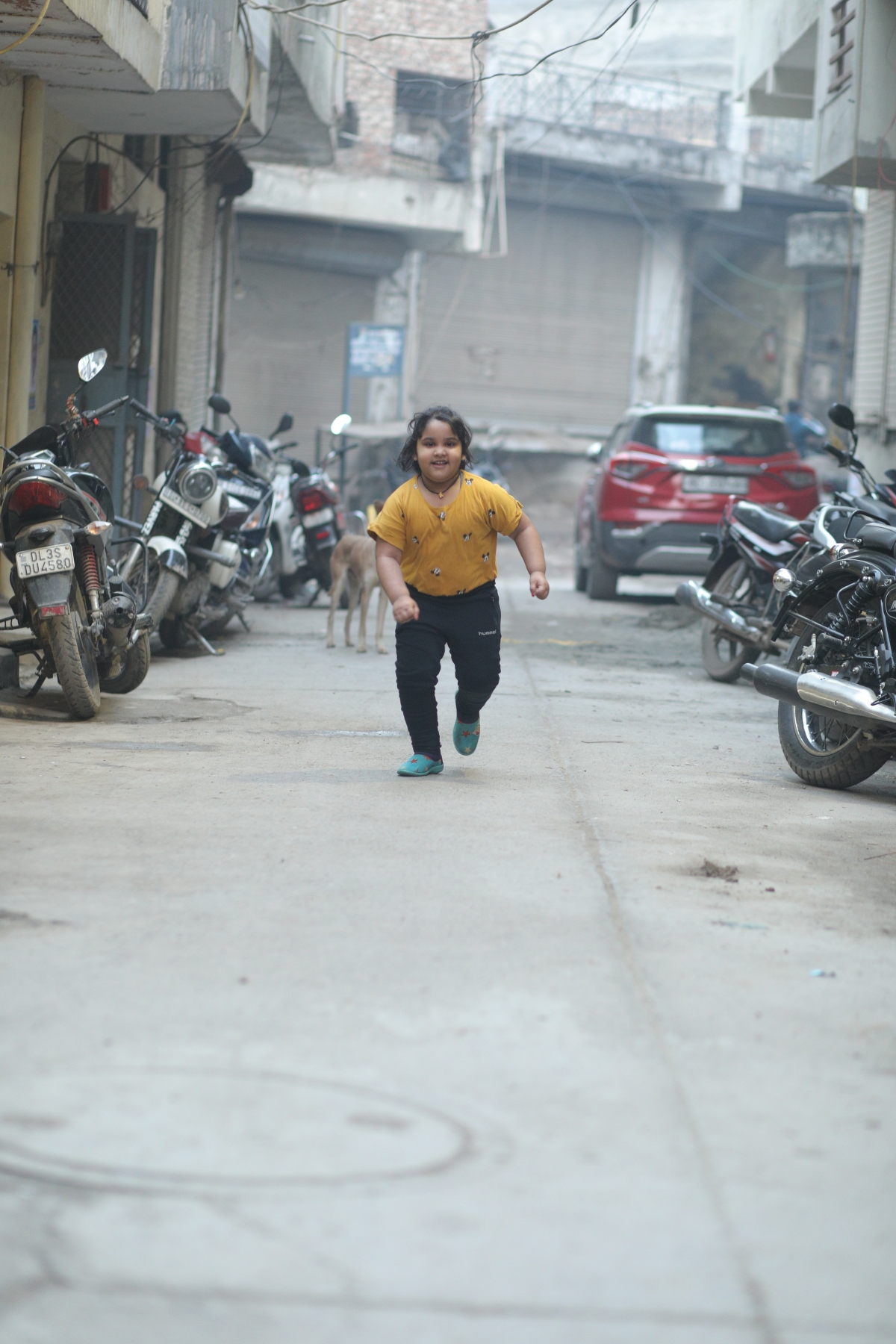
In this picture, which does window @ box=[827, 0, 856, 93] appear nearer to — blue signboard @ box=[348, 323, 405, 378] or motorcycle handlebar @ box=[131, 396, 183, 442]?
motorcycle handlebar @ box=[131, 396, 183, 442]

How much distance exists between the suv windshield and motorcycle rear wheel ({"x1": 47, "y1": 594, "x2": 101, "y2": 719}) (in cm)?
769

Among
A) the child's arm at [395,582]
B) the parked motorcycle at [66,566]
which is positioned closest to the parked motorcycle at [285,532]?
the parked motorcycle at [66,566]

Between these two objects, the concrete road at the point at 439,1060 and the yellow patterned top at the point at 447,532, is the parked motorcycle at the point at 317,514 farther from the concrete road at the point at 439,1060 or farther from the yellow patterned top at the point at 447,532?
the concrete road at the point at 439,1060

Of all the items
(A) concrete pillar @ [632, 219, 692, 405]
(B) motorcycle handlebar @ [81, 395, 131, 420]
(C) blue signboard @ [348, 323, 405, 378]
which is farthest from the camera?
(A) concrete pillar @ [632, 219, 692, 405]

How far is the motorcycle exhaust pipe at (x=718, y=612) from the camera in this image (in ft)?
28.2

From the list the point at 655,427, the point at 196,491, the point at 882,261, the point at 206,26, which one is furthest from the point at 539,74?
the point at 196,491

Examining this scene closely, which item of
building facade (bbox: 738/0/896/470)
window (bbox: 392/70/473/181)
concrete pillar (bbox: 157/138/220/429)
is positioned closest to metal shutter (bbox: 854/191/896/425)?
building facade (bbox: 738/0/896/470)

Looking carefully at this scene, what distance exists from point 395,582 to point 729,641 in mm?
3989

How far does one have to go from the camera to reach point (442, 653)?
18.8 ft

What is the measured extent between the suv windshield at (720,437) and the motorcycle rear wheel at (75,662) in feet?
25.2

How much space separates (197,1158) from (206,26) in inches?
374

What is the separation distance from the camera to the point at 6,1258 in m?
2.13

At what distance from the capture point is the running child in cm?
573

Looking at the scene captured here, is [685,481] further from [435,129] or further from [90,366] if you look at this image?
[435,129]
